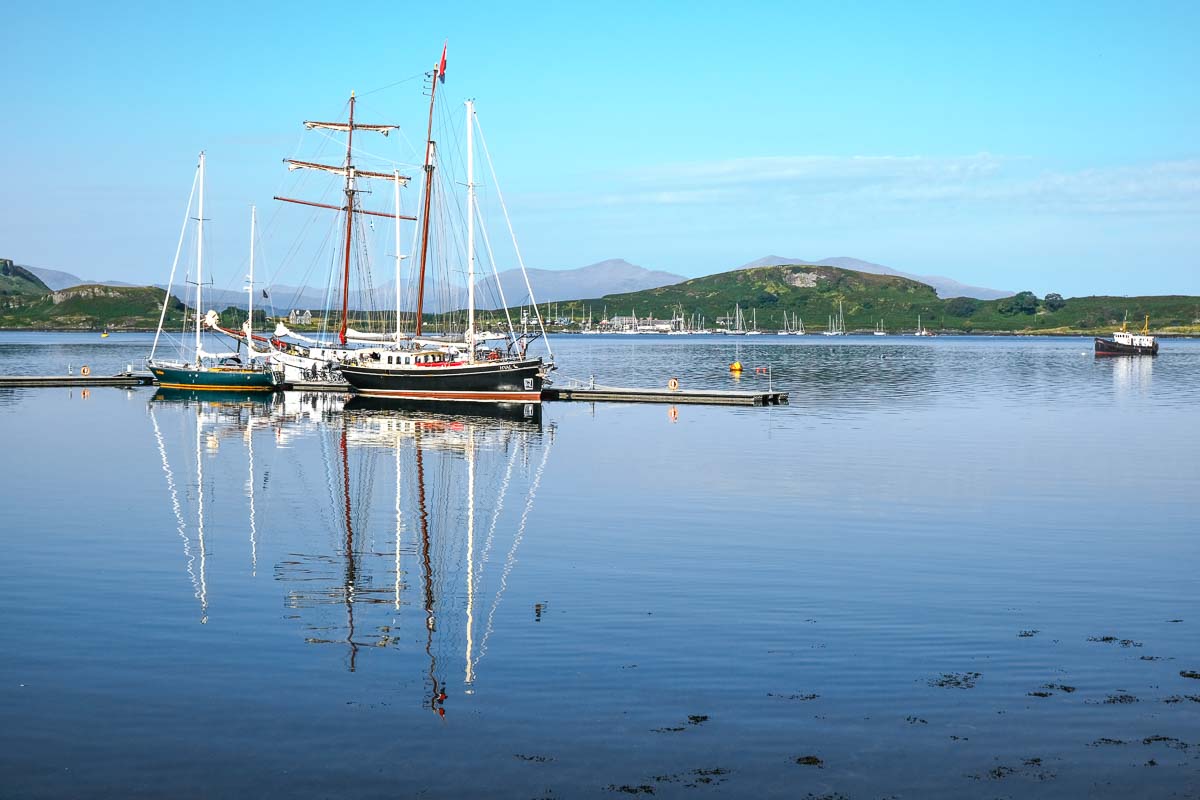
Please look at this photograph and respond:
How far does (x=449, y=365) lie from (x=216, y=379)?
2599 centimetres

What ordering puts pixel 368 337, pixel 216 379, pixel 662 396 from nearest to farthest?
pixel 662 396, pixel 368 337, pixel 216 379

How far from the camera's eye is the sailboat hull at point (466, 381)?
84125 millimetres

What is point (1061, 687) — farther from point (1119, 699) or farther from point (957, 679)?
point (957, 679)

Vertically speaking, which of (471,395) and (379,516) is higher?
(471,395)

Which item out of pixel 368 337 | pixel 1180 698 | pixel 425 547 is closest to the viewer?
pixel 1180 698

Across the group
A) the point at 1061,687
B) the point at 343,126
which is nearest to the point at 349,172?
the point at 343,126

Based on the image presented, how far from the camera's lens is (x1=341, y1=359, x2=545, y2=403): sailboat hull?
Result: 84125mm

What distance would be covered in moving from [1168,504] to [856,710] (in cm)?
2887

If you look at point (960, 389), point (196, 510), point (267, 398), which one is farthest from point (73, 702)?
point (960, 389)

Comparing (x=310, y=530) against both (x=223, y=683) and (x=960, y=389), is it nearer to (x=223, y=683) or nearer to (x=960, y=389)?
(x=223, y=683)

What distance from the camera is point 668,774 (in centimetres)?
1526

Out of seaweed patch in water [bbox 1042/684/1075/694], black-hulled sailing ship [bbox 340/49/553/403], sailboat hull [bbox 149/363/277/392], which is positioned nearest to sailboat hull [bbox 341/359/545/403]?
black-hulled sailing ship [bbox 340/49/553/403]

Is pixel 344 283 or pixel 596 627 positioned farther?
pixel 344 283

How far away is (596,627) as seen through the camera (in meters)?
22.8
